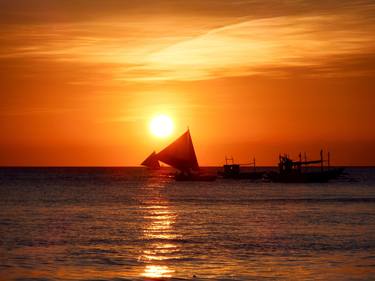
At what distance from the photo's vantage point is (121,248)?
4484 cm

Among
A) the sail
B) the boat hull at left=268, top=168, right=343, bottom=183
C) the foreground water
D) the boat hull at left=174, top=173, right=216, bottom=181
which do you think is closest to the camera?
the foreground water

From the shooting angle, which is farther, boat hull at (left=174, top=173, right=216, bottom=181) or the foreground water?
boat hull at (left=174, top=173, right=216, bottom=181)

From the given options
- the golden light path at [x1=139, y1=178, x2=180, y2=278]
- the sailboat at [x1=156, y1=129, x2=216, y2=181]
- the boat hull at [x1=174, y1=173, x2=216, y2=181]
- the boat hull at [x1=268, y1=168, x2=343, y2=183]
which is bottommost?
the golden light path at [x1=139, y1=178, x2=180, y2=278]

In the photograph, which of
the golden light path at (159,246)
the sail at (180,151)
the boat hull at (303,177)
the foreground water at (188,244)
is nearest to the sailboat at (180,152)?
the sail at (180,151)

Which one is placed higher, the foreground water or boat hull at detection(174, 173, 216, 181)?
boat hull at detection(174, 173, 216, 181)

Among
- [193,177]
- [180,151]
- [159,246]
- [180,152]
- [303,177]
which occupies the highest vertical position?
[180,151]

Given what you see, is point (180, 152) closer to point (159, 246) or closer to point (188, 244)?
point (188, 244)

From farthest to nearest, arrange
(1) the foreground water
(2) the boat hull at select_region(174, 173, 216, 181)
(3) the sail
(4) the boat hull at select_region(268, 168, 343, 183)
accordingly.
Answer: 1. (2) the boat hull at select_region(174, 173, 216, 181)
2. (4) the boat hull at select_region(268, 168, 343, 183)
3. (3) the sail
4. (1) the foreground water

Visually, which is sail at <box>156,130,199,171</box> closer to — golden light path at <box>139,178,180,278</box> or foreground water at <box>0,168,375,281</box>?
foreground water at <box>0,168,375,281</box>

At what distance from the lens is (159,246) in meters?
46.4

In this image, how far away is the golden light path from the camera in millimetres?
35875

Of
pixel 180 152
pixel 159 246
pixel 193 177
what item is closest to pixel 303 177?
pixel 193 177

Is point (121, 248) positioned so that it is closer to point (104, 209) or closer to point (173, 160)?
point (104, 209)

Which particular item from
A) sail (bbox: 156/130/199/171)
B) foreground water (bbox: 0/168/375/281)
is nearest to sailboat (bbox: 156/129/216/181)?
sail (bbox: 156/130/199/171)
